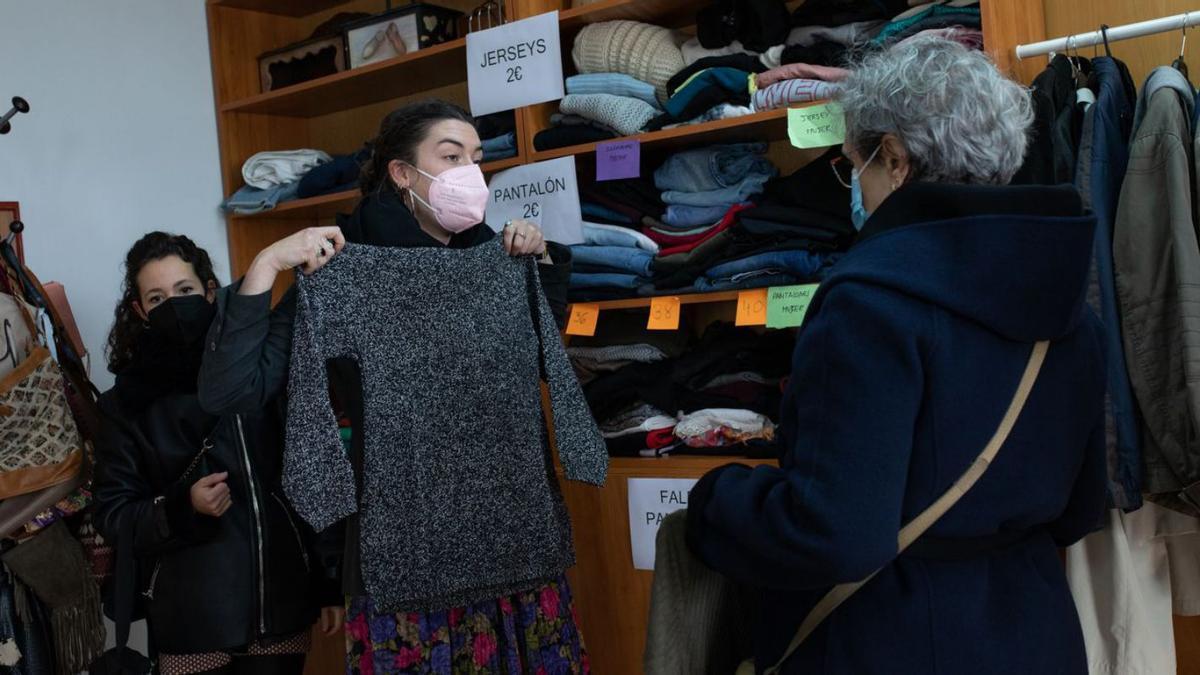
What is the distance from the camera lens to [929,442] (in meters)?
1.17

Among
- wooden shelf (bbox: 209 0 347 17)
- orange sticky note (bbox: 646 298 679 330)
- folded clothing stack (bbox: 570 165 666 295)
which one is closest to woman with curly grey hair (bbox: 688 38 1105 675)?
orange sticky note (bbox: 646 298 679 330)

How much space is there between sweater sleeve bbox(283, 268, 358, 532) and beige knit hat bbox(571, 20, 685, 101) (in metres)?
1.31

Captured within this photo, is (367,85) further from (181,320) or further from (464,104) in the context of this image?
(181,320)

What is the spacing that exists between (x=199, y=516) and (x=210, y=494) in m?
0.06

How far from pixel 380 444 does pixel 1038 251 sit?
105 centimetres

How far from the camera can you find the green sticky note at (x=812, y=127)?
92.5 inches

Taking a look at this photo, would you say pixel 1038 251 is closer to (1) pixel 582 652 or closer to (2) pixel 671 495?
(1) pixel 582 652

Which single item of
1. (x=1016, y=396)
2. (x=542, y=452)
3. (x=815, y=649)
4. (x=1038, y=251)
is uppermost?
(x=1038, y=251)

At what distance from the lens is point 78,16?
10.3ft

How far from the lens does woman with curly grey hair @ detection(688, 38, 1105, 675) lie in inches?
44.3

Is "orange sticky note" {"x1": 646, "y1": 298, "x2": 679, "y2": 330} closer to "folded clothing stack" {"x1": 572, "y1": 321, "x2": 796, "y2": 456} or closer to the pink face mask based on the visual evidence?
"folded clothing stack" {"x1": 572, "y1": 321, "x2": 796, "y2": 456}

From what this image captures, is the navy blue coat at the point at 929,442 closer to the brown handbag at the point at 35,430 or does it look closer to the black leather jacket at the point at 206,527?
the black leather jacket at the point at 206,527

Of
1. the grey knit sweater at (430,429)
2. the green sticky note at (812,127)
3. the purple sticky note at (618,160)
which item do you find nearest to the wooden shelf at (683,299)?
the purple sticky note at (618,160)

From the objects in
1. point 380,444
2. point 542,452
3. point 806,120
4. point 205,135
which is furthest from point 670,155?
point 205,135
